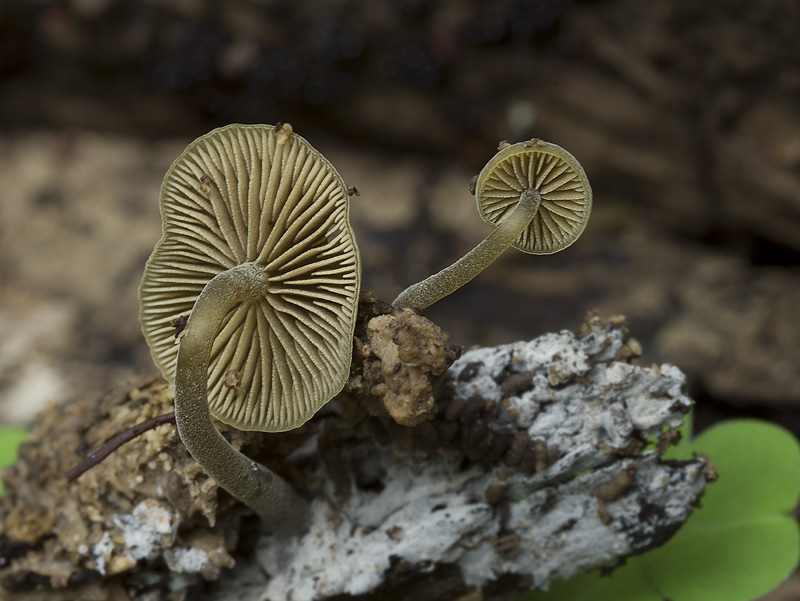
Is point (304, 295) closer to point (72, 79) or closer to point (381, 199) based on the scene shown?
point (381, 199)

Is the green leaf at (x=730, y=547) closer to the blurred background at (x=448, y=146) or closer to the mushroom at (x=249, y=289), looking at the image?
the blurred background at (x=448, y=146)

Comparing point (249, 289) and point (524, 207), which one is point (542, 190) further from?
point (249, 289)

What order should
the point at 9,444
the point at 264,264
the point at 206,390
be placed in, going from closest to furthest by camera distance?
the point at 206,390 → the point at 264,264 → the point at 9,444

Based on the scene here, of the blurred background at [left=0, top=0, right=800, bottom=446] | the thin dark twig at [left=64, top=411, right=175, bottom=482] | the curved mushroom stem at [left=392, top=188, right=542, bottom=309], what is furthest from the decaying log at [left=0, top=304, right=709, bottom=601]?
the blurred background at [left=0, top=0, right=800, bottom=446]

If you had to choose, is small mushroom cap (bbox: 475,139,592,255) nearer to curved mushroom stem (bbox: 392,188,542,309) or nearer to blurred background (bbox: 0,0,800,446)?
curved mushroom stem (bbox: 392,188,542,309)

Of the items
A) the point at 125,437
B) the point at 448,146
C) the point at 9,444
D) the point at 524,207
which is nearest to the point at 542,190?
the point at 524,207

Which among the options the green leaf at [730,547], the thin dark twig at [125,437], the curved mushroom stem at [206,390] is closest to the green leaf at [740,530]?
the green leaf at [730,547]
